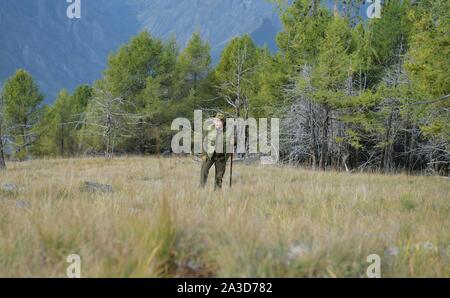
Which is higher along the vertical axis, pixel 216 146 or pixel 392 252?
pixel 216 146

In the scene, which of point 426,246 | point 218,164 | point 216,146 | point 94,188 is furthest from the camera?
point 218,164

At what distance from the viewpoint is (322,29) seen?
1839cm

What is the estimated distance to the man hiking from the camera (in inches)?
318

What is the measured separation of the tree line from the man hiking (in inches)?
83.9

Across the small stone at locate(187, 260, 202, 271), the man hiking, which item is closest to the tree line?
the man hiking

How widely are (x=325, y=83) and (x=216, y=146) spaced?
34.0ft

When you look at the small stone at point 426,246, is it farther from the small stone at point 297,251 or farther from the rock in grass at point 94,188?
the rock in grass at point 94,188

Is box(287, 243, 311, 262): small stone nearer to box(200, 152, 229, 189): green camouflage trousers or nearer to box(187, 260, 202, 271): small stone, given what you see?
box(187, 260, 202, 271): small stone

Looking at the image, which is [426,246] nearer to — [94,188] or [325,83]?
[94,188]

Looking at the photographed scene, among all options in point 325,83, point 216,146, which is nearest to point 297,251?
point 216,146

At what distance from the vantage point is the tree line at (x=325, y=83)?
12910 mm

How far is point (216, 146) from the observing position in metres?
8.20
